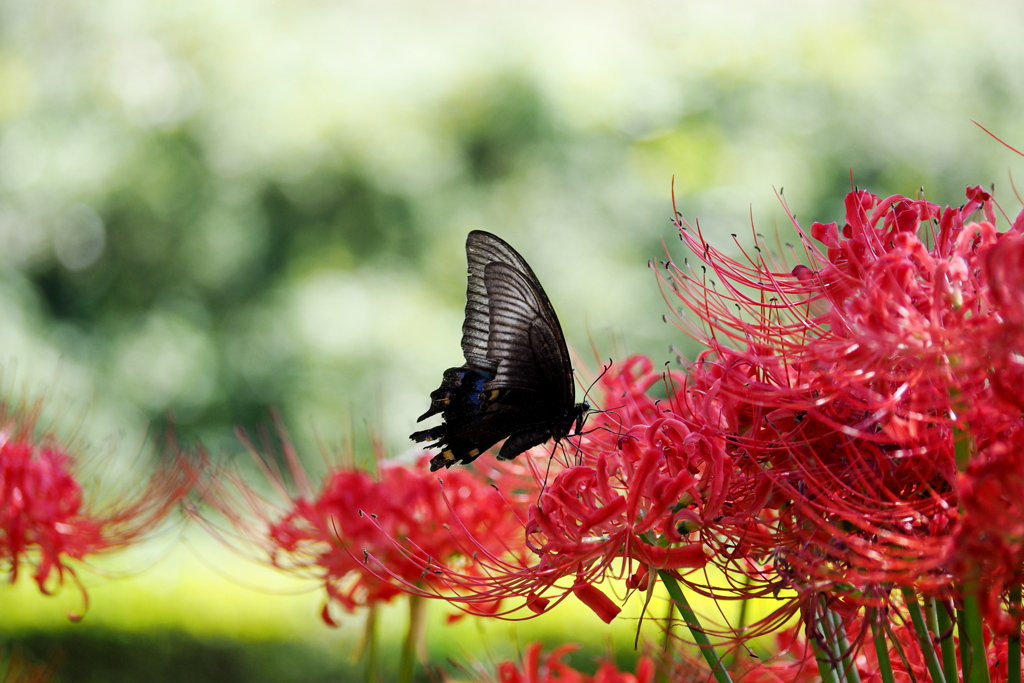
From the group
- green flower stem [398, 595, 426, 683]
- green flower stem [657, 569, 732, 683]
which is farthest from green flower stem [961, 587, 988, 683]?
green flower stem [398, 595, 426, 683]

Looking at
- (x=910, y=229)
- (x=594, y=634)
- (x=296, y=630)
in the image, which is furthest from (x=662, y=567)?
(x=296, y=630)

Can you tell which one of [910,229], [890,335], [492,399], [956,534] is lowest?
[956,534]

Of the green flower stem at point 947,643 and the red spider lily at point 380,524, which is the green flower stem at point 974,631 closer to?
the green flower stem at point 947,643

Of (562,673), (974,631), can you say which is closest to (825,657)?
(974,631)

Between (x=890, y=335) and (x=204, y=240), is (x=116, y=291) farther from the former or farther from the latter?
(x=890, y=335)

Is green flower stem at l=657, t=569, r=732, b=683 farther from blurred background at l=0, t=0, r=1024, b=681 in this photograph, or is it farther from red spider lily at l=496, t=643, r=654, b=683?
blurred background at l=0, t=0, r=1024, b=681
